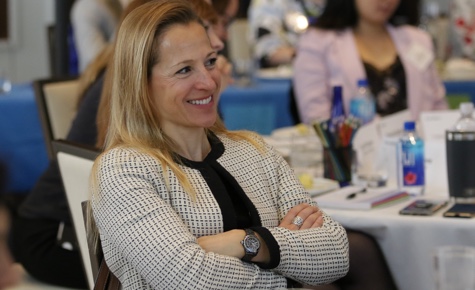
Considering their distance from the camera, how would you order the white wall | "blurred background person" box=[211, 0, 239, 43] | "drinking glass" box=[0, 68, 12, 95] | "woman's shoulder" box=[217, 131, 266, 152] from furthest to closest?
1. the white wall
2. "drinking glass" box=[0, 68, 12, 95]
3. "blurred background person" box=[211, 0, 239, 43]
4. "woman's shoulder" box=[217, 131, 266, 152]

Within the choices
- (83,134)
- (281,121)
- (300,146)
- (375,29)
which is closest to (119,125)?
(83,134)

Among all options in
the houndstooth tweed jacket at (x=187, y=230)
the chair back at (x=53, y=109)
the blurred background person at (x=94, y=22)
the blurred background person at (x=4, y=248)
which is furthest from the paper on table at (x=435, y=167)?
the blurred background person at (x=94, y=22)

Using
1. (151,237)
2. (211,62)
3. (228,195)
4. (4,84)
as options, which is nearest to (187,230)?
(151,237)

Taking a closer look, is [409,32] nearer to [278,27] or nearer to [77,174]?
[77,174]

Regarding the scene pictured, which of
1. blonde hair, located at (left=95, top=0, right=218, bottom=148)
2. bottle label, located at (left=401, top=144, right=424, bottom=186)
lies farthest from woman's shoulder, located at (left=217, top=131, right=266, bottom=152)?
bottle label, located at (left=401, top=144, right=424, bottom=186)

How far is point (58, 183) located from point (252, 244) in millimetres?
1309

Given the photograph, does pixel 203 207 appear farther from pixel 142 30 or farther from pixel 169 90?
pixel 142 30

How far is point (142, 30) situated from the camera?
84.6 inches

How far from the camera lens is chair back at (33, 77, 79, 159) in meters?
3.94

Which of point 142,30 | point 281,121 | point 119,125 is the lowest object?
point 281,121

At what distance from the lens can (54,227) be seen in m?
3.23

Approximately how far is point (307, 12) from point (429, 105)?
11.8ft

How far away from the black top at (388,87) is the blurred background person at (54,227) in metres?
1.41

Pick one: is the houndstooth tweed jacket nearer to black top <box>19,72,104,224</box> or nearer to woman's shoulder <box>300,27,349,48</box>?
black top <box>19,72,104,224</box>
